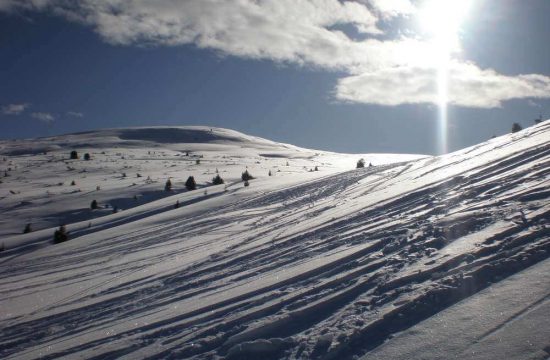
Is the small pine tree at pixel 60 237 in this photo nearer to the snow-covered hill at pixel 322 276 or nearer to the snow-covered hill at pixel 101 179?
the snow-covered hill at pixel 322 276

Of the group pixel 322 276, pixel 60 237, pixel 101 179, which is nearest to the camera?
pixel 322 276

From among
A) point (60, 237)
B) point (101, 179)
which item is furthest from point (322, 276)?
point (101, 179)

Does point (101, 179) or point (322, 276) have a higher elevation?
point (101, 179)

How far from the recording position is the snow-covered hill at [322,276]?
390 cm

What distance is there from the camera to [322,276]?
5.59 metres

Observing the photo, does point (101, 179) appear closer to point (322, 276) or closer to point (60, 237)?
point (60, 237)

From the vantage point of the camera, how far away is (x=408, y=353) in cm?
351

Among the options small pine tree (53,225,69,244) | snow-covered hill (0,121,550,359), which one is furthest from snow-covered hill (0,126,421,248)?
snow-covered hill (0,121,550,359)

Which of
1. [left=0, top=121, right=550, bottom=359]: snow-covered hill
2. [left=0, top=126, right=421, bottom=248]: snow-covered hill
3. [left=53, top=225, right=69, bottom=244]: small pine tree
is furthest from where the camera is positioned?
[left=0, top=126, right=421, bottom=248]: snow-covered hill

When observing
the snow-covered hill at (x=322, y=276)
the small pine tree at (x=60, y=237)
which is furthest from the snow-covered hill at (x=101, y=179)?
the snow-covered hill at (x=322, y=276)

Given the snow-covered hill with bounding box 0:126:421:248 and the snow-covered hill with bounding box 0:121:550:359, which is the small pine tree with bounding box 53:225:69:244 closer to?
the snow-covered hill with bounding box 0:121:550:359

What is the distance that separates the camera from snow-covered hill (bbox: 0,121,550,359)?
3902mm

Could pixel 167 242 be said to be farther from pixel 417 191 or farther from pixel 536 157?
pixel 536 157

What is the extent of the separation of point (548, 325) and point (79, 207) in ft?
57.8
